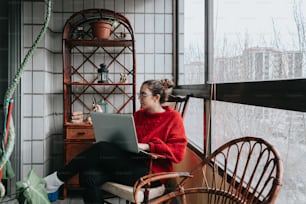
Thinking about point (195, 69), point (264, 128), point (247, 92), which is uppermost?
point (195, 69)

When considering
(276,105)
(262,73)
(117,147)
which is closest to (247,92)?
(262,73)

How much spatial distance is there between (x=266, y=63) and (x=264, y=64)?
19 millimetres

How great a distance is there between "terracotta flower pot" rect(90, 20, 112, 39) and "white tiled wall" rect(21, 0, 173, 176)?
0.37 meters

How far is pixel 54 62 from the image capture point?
334 cm

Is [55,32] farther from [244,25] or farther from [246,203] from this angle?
[246,203]

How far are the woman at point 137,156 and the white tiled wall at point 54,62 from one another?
908 mm

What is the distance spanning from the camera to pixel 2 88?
2.98 meters

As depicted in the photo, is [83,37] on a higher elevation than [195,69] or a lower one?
higher

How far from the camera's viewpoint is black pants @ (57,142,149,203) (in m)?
2.01

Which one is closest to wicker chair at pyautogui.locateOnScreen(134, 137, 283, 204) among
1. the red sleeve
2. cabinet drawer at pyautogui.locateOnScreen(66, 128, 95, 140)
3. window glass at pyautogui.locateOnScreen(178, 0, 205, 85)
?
the red sleeve

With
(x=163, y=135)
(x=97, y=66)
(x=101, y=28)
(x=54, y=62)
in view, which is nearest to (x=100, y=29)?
(x=101, y=28)

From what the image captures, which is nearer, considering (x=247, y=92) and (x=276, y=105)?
(x=276, y=105)

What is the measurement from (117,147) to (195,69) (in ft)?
3.24

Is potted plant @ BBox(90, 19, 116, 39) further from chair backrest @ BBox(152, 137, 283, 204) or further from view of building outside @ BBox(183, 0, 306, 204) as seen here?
chair backrest @ BBox(152, 137, 283, 204)
